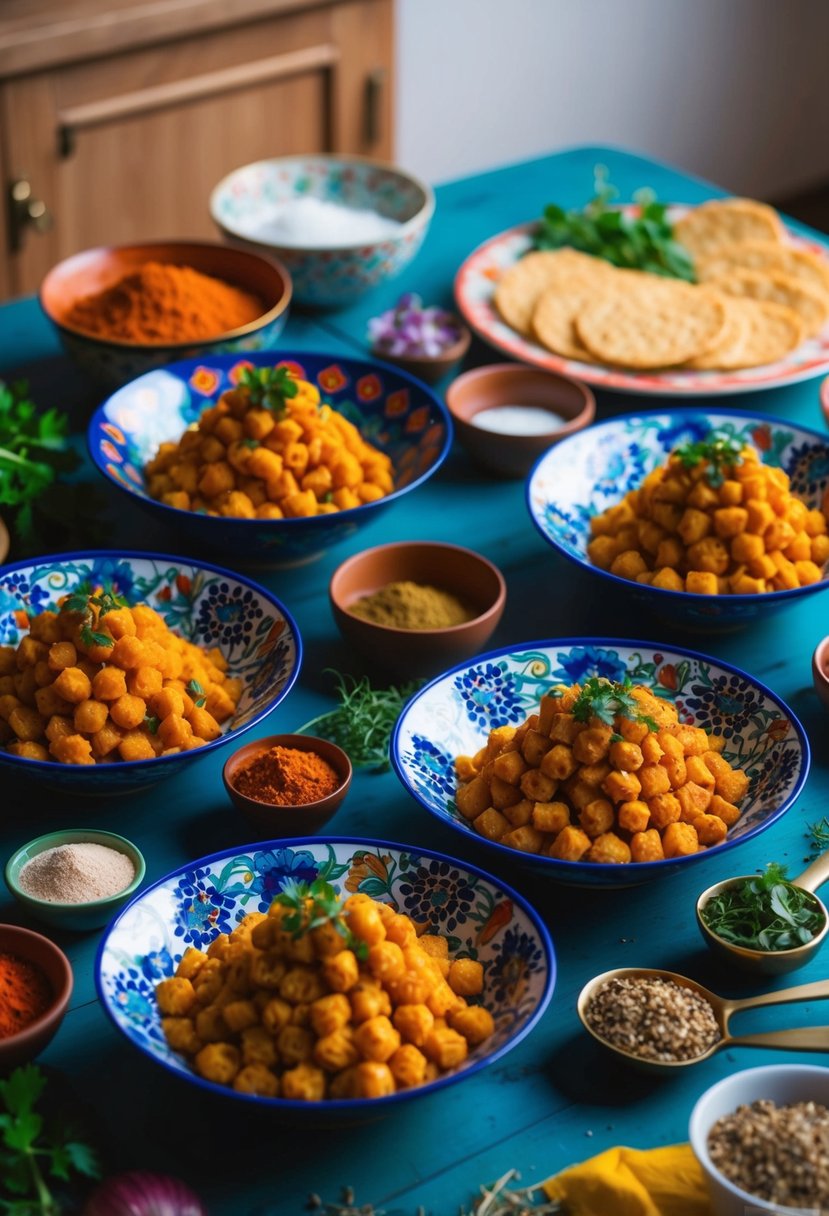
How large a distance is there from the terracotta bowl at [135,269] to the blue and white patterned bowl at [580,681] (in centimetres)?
98

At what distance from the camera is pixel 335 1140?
1.45 m

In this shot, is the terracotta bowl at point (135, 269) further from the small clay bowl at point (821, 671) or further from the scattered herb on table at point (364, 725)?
the small clay bowl at point (821, 671)

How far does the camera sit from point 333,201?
10.9 feet

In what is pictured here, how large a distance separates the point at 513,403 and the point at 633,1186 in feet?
5.35

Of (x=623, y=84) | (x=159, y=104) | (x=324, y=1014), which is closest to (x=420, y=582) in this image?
(x=324, y=1014)

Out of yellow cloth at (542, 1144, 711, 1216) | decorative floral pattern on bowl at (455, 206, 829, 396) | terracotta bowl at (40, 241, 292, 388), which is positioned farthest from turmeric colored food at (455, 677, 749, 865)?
terracotta bowl at (40, 241, 292, 388)

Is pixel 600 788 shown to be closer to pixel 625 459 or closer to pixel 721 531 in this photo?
pixel 721 531

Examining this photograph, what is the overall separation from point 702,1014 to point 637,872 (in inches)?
6.5

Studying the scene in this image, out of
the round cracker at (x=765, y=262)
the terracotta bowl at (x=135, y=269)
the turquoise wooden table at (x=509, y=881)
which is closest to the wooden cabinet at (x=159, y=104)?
the terracotta bowl at (x=135, y=269)

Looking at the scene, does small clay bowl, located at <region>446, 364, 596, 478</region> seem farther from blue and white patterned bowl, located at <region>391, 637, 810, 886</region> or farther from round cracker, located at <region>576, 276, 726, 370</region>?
blue and white patterned bowl, located at <region>391, 637, 810, 886</region>

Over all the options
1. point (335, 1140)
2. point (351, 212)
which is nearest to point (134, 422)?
point (351, 212)

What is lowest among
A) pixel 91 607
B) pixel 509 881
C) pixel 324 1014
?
pixel 509 881

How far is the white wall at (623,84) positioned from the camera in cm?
529

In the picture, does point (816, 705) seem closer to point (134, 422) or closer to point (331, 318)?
point (134, 422)
